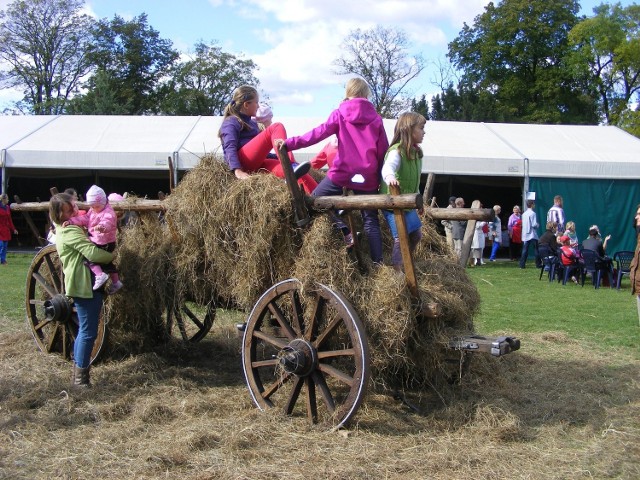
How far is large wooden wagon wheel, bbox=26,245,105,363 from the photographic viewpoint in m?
5.88

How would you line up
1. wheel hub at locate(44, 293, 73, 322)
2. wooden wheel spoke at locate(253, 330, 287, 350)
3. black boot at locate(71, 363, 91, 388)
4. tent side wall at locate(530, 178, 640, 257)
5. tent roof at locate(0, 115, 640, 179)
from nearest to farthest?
wooden wheel spoke at locate(253, 330, 287, 350)
black boot at locate(71, 363, 91, 388)
wheel hub at locate(44, 293, 73, 322)
tent roof at locate(0, 115, 640, 179)
tent side wall at locate(530, 178, 640, 257)

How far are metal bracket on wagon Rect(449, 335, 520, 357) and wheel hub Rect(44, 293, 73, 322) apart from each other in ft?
11.5

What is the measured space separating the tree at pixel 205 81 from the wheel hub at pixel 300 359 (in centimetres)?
4500

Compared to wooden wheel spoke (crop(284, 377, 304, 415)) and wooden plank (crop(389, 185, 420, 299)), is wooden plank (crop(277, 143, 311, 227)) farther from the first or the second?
wooden wheel spoke (crop(284, 377, 304, 415))

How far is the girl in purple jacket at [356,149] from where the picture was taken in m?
4.62

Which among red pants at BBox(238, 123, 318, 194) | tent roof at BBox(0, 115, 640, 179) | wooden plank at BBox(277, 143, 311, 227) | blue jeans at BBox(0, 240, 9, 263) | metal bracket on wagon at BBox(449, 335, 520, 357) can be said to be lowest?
blue jeans at BBox(0, 240, 9, 263)

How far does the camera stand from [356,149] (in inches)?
185

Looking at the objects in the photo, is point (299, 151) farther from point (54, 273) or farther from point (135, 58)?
point (135, 58)

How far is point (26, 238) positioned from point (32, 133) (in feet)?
16.7

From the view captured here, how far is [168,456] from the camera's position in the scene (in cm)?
380

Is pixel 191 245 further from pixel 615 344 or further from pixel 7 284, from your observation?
pixel 7 284

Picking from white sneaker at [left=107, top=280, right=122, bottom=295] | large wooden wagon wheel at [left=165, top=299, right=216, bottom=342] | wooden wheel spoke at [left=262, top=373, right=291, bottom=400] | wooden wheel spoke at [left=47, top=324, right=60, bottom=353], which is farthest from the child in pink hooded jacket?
wooden wheel spoke at [left=262, top=373, right=291, bottom=400]

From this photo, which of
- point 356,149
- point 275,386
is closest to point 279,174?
point 356,149

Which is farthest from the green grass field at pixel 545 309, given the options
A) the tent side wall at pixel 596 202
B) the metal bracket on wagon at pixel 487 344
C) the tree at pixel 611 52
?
the tree at pixel 611 52
